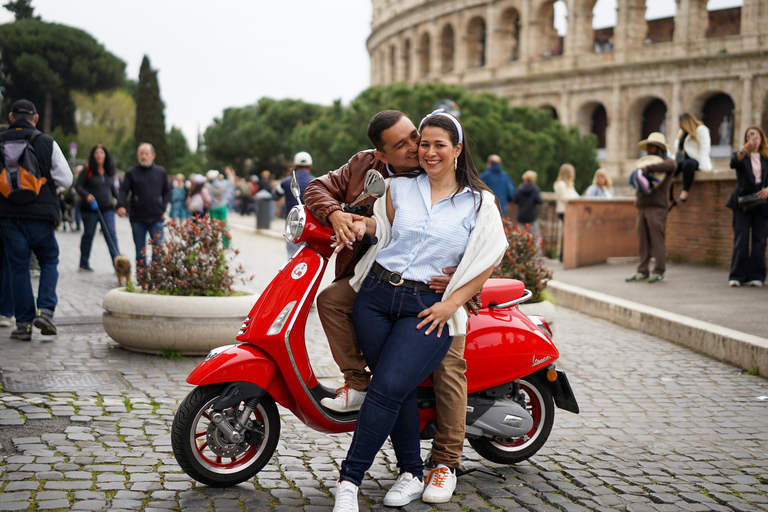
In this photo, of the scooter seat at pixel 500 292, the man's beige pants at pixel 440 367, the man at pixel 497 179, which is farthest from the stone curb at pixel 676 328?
the man's beige pants at pixel 440 367

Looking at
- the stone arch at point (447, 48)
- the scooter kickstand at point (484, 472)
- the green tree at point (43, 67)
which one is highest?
the stone arch at point (447, 48)

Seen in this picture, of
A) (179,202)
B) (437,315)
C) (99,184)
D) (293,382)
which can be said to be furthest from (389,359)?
(179,202)

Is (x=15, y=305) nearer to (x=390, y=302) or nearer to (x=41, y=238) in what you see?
(x=41, y=238)

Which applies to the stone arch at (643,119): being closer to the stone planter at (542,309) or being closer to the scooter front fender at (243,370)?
the stone planter at (542,309)

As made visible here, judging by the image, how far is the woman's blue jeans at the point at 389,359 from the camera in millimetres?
3504

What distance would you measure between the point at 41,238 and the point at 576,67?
38.1m

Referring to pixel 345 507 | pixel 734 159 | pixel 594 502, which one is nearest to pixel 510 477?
pixel 594 502

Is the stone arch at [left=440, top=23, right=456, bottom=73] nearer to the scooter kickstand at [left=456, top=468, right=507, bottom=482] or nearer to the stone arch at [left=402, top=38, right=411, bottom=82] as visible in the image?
the stone arch at [left=402, top=38, right=411, bottom=82]

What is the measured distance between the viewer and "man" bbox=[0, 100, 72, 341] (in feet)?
22.6

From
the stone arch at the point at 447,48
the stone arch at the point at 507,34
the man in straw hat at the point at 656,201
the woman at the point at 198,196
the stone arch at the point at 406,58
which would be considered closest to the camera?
the man in straw hat at the point at 656,201

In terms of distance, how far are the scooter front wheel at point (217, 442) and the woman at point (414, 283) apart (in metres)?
0.49

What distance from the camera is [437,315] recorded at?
11.6 ft

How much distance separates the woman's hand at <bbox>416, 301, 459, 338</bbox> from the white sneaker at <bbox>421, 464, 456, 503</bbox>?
667mm

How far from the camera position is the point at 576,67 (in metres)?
41.7
